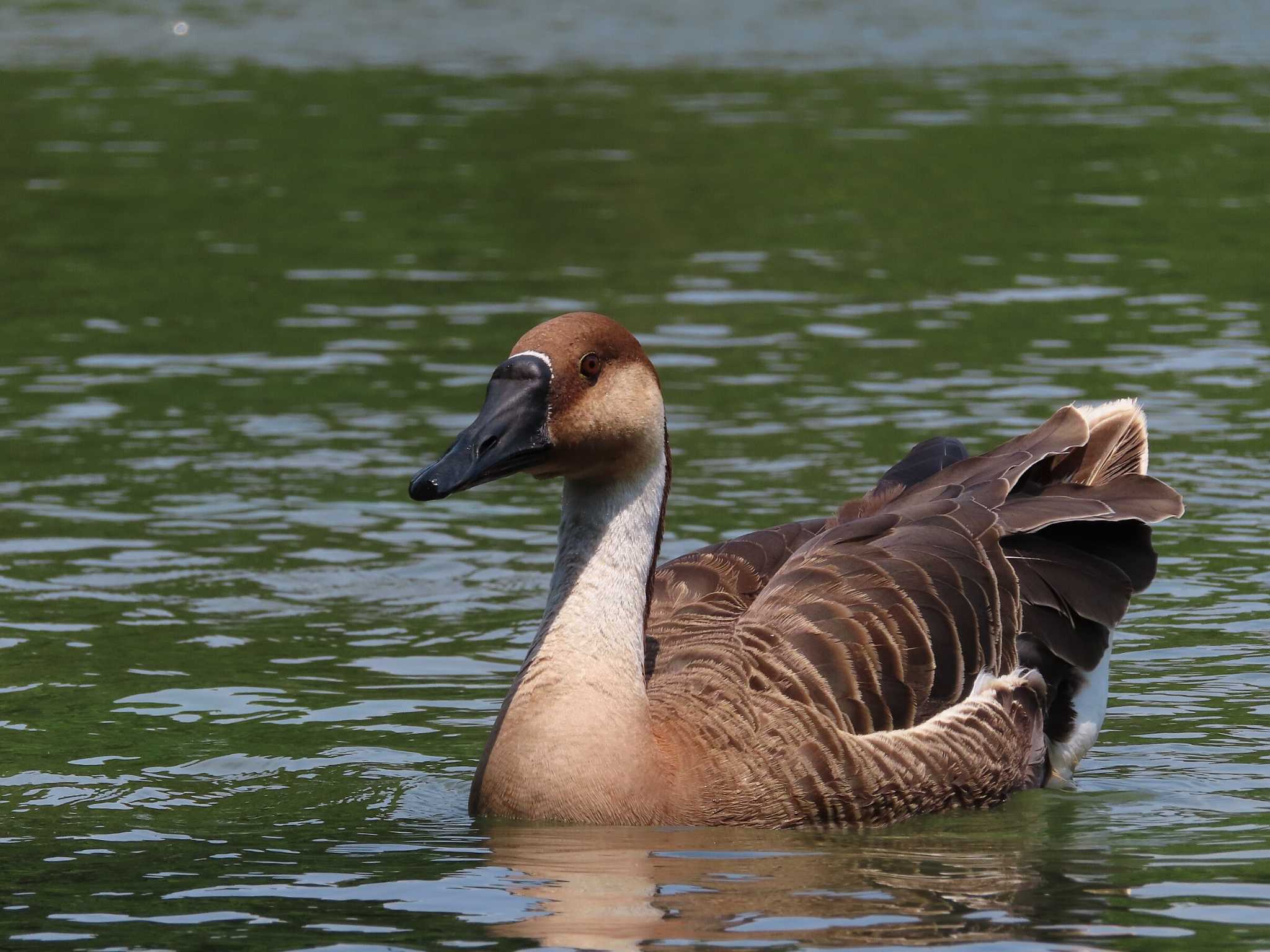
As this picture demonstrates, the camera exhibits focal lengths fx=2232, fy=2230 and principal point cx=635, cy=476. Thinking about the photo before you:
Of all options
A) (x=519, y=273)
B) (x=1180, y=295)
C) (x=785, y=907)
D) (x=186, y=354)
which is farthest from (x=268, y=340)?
(x=785, y=907)

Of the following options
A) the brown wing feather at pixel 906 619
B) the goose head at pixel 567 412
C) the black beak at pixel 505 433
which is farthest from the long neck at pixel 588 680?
the black beak at pixel 505 433

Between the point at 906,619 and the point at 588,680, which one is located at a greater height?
the point at 906,619

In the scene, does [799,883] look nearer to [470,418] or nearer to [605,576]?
[605,576]

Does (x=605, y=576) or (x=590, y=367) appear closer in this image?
(x=590, y=367)

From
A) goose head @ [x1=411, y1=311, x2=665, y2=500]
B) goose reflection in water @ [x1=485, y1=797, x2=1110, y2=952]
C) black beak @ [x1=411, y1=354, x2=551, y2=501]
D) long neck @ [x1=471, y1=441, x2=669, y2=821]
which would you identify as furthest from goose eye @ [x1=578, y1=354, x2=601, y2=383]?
goose reflection in water @ [x1=485, y1=797, x2=1110, y2=952]

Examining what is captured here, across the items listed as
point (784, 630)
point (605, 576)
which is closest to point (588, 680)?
point (605, 576)

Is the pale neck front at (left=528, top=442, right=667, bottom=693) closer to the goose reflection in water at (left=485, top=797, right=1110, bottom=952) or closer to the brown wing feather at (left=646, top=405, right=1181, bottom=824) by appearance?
the brown wing feather at (left=646, top=405, right=1181, bottom=824)

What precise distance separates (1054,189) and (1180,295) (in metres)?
5.20

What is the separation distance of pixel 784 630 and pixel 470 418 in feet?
24.2

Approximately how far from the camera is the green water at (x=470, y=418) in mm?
7473

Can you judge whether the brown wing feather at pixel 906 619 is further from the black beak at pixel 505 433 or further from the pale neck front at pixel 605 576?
the black beak at pixel 505 433

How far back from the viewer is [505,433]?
7594mm

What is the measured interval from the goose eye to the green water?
1.59 meters

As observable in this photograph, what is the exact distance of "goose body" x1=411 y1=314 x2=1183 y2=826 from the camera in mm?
7777
